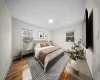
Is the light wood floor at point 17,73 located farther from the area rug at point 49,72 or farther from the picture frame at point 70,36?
the picture frame at point 70,36

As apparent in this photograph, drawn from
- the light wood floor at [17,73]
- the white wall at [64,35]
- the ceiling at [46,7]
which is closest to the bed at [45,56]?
the light wood floor at [17,73]

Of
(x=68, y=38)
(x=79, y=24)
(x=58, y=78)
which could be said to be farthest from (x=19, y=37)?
(x=79, y=24)

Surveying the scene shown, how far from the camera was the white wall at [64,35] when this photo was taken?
13.4ft

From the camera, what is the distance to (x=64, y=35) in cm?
509

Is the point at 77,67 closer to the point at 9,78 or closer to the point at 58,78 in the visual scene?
the point at 58,78

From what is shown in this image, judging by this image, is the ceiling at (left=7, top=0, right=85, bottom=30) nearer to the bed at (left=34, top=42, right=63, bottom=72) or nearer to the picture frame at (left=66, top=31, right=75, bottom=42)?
the bed at (left=34, top=42, right=63, bottom=72)

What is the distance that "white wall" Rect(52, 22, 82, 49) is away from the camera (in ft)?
13.4

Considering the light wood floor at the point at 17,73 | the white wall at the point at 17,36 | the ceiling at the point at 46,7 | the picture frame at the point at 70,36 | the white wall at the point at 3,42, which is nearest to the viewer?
the white wall at the point at 3,42

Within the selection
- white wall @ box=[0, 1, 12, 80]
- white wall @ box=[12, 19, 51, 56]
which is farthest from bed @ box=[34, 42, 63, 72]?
white wall @ box=[12, 19, 51, 56]

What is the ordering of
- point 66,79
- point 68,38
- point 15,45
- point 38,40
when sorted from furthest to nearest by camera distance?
point 68,38
point 38,40
point 15,45
point 66,79

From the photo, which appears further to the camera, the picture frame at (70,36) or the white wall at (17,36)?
the picture frame at (70,36)

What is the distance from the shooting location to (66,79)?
1.47m

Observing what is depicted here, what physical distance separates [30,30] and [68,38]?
137 inches

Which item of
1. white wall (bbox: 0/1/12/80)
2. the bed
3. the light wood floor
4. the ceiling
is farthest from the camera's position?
the bed
